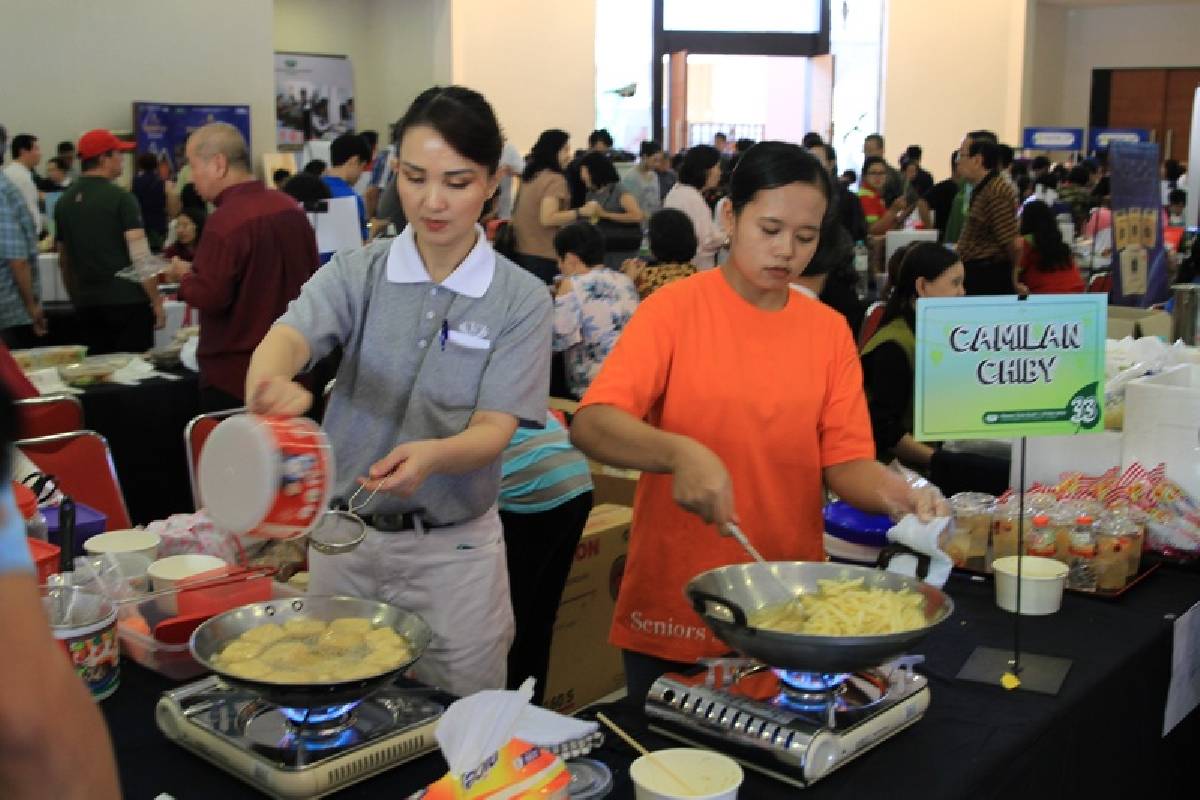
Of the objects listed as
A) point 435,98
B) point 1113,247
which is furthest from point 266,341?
point 1113,247

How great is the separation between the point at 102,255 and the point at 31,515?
4.49 m

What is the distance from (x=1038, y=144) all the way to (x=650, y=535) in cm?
1308

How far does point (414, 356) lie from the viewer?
195cm

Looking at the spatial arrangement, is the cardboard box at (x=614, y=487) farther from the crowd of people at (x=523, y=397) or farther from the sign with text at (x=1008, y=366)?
the sign with text at (x=1008, y=366)

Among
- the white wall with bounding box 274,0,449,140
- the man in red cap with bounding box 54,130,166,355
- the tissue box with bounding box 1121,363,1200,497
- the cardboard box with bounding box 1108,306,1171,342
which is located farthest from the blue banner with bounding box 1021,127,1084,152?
the tissue box with bounding box 1121,363,1200,497

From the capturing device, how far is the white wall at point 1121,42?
17562 millimetres

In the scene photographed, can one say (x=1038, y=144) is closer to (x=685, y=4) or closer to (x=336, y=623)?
(x=685, y=4)

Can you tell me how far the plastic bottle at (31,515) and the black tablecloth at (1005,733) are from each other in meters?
0.33

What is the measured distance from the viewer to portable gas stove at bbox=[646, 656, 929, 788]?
57.4 inches

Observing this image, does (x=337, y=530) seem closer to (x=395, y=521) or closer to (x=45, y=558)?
(x=395, y=521)

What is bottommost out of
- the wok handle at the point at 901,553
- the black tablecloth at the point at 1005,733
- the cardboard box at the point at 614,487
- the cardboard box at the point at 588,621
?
the cardboard box at the point at 588,621

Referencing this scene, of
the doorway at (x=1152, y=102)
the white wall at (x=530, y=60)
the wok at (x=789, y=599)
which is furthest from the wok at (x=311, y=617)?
the doorway at (x=1152, y=102)

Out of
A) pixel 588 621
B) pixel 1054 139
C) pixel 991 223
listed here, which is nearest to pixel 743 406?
pixel 588 621

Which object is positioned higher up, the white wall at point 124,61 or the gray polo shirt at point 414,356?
the white wall at point 124,61
